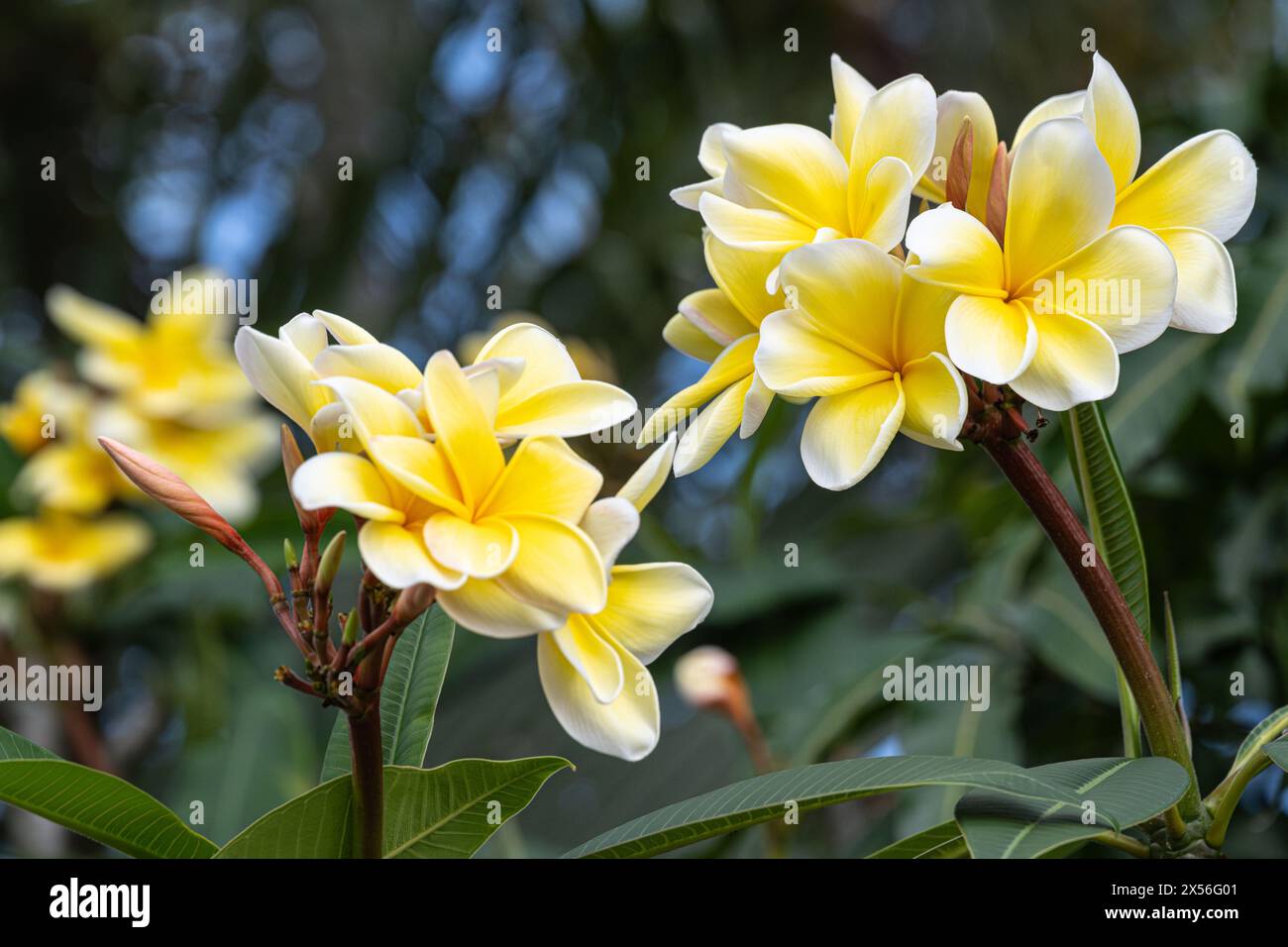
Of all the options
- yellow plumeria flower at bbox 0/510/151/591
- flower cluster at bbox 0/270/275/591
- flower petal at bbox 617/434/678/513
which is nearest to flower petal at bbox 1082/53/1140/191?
flower petal at bbox 617/434/678/513

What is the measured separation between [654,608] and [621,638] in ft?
0.05

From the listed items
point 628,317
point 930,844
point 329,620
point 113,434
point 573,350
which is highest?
point 628,317

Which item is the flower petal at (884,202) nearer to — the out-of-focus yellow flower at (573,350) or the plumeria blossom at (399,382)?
the plumeria blossom at (399,382)

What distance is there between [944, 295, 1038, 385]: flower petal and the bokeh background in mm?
517

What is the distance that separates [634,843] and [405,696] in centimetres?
13

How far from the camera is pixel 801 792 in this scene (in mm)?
433

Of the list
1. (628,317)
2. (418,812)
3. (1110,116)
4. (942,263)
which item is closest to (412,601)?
(418,812)

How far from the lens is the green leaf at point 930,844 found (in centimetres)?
48

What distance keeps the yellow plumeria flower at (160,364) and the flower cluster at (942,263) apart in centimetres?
103

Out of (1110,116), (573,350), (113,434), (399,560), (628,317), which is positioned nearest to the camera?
(399,560)

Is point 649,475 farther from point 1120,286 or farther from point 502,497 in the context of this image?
point 1120,286

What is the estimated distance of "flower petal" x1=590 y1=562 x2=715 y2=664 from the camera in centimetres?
44

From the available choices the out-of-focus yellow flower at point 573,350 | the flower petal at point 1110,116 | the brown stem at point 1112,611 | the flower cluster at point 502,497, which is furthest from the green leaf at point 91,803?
the out-of-focus yellow flower at point 573,350

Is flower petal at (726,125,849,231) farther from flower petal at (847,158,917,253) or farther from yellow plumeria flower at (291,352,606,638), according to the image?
yellow plumeria flower at (291,352,606,638)
